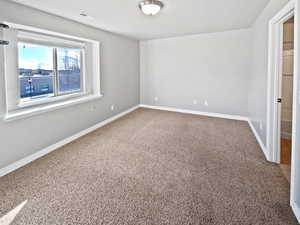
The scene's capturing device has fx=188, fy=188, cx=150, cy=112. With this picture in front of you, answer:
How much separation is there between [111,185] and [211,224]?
1.17 m

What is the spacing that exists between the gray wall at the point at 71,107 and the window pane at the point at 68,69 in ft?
1.60

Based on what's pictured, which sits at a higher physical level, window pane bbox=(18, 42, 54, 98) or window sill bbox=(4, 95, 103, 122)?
window pane bbox=(18, 42, 54, 98)

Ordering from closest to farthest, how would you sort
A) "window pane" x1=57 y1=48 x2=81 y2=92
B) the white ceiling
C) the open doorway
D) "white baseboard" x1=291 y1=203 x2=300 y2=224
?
"white baseboard" x1=291 y1=203 x2=300 y2=224
the white ceiling
the open doorway
"window pane" x1=57 y1=48 x2=81 y2=92

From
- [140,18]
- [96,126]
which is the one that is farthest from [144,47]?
[96,126]

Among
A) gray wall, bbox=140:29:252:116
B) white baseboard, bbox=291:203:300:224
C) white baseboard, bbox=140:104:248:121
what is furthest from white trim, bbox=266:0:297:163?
white baseboard, bbox=140:104:248:121

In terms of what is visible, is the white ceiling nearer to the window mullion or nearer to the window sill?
the window mullion

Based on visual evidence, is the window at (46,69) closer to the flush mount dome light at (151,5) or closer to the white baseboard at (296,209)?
the flush mount dome light at (151,5)

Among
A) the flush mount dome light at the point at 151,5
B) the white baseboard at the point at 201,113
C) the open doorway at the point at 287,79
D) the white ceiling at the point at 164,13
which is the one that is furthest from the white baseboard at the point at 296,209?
the white baseboard at the point at 201,113

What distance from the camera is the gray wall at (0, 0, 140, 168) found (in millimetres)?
2549

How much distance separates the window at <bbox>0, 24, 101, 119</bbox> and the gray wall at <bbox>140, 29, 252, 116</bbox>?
2360mm

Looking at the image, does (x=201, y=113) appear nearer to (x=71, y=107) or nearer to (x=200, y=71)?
(x=200, y=71)

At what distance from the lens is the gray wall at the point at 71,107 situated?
8.36ft

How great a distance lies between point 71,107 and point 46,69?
0.83 meters

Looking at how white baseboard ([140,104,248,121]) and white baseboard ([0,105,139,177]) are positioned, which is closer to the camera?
white baseboard ([0,105,139,177])
